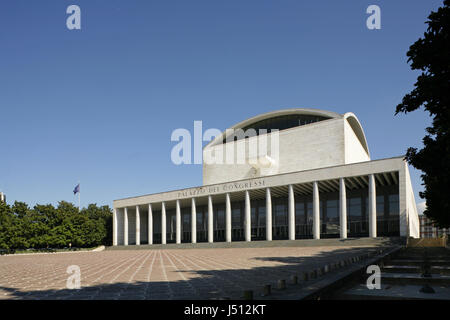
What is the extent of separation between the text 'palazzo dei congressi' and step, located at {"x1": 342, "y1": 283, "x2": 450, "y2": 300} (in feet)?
94.7

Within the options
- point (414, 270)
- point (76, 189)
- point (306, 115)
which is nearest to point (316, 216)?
point (306, 115)

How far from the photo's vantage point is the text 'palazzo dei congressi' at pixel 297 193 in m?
41.8

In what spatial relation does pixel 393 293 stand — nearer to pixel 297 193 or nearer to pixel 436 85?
pixel 436 85

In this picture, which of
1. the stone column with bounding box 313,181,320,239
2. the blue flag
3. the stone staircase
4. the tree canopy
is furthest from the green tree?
the blue flag

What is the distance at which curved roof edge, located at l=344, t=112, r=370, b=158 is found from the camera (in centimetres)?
5518

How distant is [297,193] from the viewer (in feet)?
169

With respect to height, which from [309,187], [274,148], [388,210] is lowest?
[388,210]

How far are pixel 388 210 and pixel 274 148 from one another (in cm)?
1805

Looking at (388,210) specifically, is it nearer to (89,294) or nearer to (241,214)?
(241,214)

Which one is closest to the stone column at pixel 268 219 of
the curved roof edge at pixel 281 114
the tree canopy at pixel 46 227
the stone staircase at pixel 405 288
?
the curved roof edge at pixel 281 114

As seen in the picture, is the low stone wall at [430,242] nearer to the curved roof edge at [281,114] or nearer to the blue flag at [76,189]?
the curved roof edge at [281,114]

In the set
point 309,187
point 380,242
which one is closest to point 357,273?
point 380,242

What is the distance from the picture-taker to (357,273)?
39.5 feet

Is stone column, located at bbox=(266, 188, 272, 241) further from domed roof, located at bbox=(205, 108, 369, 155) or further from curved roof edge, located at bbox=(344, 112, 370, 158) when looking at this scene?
curved roof edge, located at bbox=(344, 112, 370, 158)
